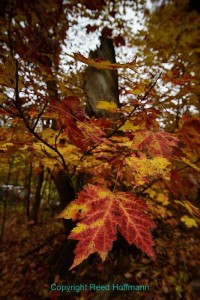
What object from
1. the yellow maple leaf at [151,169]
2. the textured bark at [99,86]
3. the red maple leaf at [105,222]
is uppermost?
the textured bark at [99,86]

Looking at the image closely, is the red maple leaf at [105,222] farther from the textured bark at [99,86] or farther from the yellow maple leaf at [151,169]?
the textured bark at [99,86]

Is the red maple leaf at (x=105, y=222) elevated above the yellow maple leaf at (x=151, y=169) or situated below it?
below

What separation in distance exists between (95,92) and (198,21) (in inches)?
204

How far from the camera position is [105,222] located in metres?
1.03

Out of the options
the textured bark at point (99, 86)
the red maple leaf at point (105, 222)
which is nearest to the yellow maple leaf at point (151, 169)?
the red maple leaf at point (105, 222)

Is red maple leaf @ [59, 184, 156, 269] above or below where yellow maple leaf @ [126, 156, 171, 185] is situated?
below

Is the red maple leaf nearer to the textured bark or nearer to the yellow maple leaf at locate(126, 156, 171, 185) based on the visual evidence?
the yellow maple leaf at locate(126, 156, 171, 185)

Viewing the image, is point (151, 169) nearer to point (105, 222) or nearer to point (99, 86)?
point (105, 222)

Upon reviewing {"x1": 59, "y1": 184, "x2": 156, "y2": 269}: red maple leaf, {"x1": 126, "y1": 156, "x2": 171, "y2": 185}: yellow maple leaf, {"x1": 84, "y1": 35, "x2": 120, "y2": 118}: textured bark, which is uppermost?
{"x1": 84, "y1": 35, "x2": 120, "y2": 118}: textured bark

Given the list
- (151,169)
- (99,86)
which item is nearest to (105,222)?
(151,169)

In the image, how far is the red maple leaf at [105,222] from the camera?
945 mm

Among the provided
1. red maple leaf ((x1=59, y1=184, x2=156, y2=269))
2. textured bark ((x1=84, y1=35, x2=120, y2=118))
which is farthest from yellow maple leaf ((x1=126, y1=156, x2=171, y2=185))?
textured bark ((x1=84, y1=35, x2=120, y2=118))

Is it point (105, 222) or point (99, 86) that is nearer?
point (105, 222)

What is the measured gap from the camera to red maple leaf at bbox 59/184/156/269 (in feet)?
3.10
